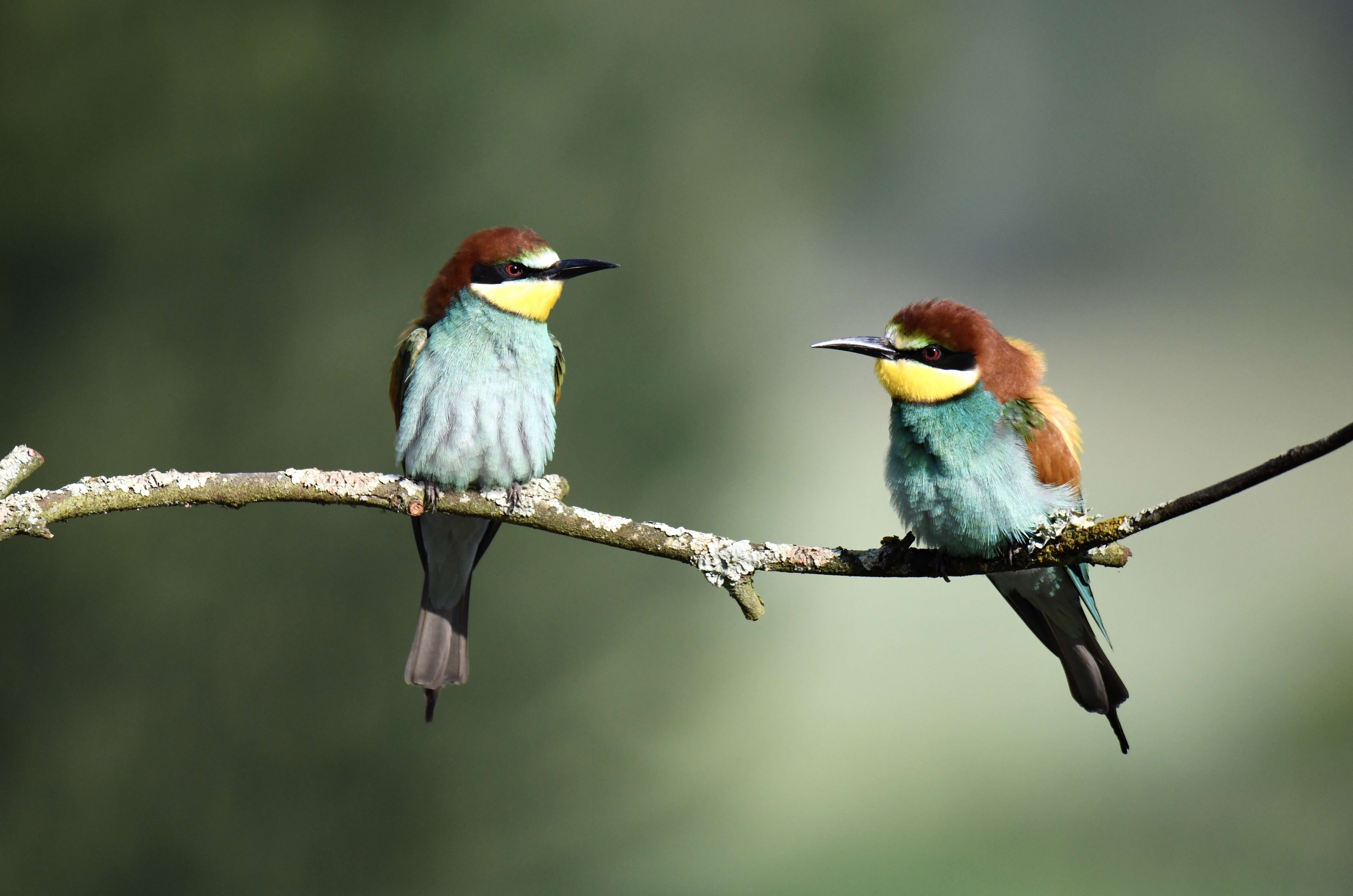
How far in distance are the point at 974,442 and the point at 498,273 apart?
0.63 m

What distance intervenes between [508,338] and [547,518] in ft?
1.28

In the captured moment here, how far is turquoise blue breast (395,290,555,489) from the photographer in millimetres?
1367

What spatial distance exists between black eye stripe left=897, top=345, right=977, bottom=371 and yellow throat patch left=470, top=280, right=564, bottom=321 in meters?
0.48

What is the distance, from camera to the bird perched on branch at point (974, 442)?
116cm

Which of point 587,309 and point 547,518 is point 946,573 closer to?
point 547,518

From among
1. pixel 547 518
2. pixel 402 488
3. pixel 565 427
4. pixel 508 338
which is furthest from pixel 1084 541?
pixel 565 427

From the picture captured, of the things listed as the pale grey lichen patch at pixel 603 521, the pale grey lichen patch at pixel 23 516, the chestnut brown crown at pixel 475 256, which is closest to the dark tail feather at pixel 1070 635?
the pale grey lichen patch at pixel 603 521

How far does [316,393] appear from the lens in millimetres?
2689

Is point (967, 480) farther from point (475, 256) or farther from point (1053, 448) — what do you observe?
point (475, 256)

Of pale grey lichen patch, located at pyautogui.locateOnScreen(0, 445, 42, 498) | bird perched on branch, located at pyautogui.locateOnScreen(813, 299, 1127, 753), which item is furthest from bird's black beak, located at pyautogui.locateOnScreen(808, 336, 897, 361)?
pale grey lichen patch, located at pyautogui.locateOnScreen(0, 445, 42, 498)

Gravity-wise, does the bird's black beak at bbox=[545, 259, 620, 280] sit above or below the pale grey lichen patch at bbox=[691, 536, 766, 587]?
above

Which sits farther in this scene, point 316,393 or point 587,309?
point 587,309

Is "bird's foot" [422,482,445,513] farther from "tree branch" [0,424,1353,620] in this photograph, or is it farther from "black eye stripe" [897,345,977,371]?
"black eye stripe" [897,345,977,371]

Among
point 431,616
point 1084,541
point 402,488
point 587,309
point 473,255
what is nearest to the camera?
point 1084,541
